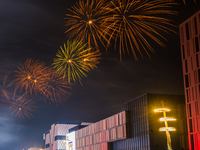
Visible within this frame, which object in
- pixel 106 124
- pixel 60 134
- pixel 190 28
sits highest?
pixel 190 28

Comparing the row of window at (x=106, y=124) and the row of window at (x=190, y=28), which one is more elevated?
the row of window at (x=190, y=28)

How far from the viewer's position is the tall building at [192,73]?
38.1 metres

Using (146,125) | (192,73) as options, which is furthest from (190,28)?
(146,125)

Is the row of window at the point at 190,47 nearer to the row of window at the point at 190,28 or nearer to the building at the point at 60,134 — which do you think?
the row of window at the point at 190,28

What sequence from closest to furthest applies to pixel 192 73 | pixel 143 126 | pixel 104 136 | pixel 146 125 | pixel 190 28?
pixel 192 73, pixel 190 28, pixel 146 125, pixel 143 126, pixel 104 136

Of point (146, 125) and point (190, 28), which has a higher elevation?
point (190, 28)

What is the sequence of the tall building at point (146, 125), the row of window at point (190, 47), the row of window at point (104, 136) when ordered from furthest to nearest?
the row of window at point (104, 136)
the tall building at point (146, 125)
the row of window at point (190, 47)

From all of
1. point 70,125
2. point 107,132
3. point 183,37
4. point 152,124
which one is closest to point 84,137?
point 107,132

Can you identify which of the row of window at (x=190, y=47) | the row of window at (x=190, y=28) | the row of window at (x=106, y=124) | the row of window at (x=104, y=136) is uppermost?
the row of window at (x=190, y=28)

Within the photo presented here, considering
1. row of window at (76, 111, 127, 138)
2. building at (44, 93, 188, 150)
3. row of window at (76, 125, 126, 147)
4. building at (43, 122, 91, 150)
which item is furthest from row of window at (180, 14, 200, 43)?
building at (43, 122, 91, 150)

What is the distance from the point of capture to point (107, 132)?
66.1 metres

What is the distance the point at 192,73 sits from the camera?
39.6 metres

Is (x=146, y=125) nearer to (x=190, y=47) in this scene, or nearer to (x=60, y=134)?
(x=190, y=47)

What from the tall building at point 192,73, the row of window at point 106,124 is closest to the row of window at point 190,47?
the tall building at point 192,73
